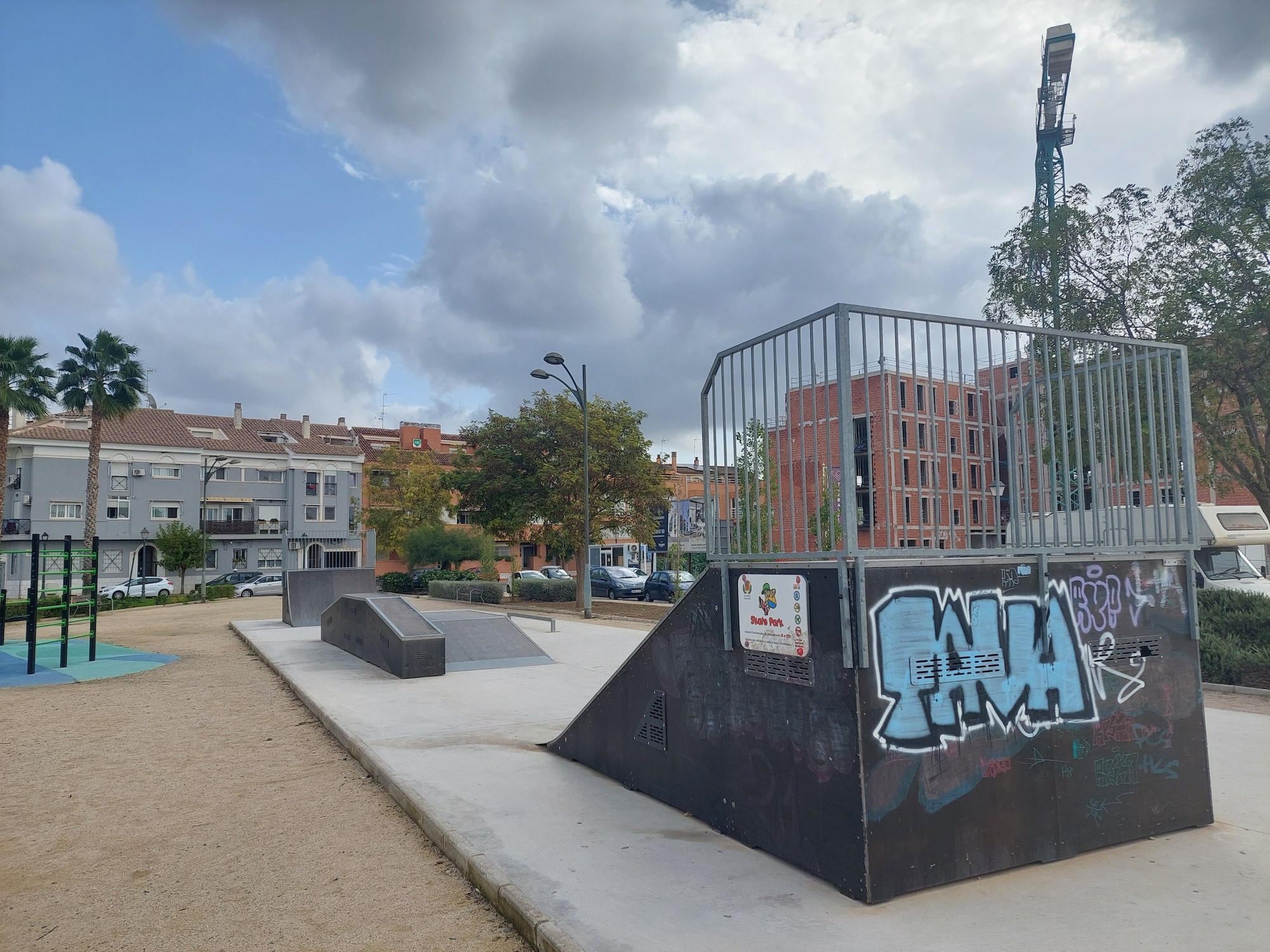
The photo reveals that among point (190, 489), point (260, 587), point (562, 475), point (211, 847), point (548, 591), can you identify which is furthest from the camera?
point (190, 489)

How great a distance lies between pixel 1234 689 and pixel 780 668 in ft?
29.9

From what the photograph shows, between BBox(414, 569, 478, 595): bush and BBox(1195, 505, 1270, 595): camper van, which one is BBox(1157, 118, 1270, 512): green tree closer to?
BBox(1195, 505, 1270, 595): camper van

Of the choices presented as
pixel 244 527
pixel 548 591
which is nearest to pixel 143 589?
pixel 244 527

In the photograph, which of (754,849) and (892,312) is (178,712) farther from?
(892,312)

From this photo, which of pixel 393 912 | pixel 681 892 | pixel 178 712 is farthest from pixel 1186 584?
pixel 178 712

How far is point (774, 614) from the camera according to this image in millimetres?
4742

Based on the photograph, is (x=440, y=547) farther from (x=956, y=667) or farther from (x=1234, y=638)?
(x=956, y=667)

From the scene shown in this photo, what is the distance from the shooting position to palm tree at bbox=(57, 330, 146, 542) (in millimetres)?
36469

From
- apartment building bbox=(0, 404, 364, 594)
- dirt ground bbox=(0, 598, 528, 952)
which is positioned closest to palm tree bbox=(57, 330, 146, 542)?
apartment building bbox=(0, 404, 364, 594)

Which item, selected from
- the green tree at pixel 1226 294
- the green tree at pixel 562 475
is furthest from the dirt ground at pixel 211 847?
the green tree at pixel 562 475

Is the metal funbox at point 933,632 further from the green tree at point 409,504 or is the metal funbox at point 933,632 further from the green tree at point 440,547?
the green tree at point 409,504

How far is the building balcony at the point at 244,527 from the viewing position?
189 feet

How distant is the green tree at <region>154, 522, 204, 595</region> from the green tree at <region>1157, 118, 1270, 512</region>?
46.0m

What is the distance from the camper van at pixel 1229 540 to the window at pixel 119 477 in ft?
190
